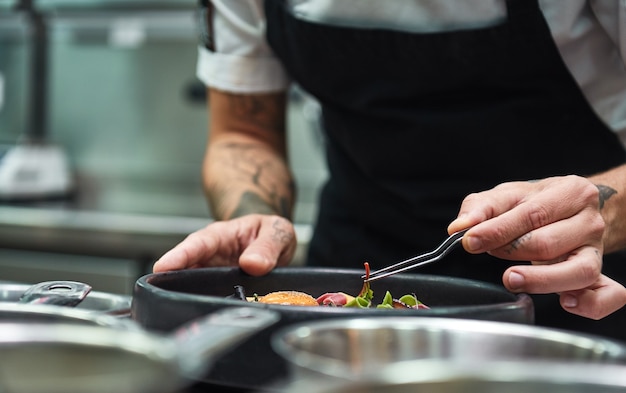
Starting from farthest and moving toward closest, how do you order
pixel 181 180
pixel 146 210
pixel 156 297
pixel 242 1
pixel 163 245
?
pixel 181 180 < pixel 146 210 < pixel 163 245 < pixel 242 1 < pixel 156 297

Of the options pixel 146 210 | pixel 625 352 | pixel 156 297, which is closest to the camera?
pixel 625 352

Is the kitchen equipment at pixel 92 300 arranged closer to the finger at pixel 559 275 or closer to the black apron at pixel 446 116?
the finger at pixel 559 275

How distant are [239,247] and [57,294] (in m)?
0.39

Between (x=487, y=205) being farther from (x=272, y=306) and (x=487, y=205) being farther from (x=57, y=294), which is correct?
(x=57, y=294)

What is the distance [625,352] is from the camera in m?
0.50

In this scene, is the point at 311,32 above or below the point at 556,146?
above

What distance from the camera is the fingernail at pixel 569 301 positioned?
3.25 feet

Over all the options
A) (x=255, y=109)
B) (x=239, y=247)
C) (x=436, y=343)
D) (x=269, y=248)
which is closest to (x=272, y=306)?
(x=436, y=343)


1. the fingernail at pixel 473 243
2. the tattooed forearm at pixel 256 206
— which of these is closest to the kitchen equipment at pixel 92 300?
the fingernail at pixel 473 243

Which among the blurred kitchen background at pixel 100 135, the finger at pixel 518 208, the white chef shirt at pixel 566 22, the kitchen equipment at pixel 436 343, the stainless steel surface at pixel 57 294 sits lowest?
the blurred kitchen background at pixel 100 135

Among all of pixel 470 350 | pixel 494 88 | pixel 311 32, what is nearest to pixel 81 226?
pixel 311 32

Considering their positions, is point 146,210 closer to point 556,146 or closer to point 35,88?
point 35,88

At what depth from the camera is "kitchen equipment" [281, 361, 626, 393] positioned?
15.4 inches

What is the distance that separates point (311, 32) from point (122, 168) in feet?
6.77
